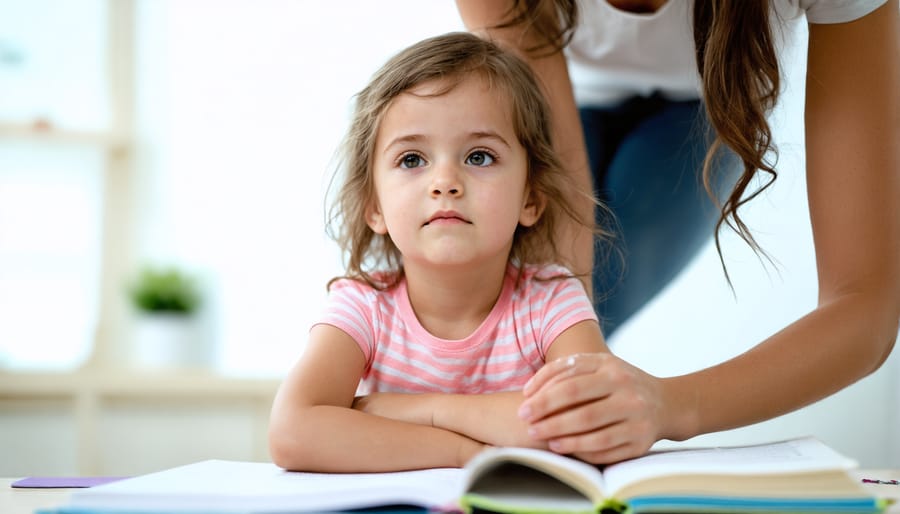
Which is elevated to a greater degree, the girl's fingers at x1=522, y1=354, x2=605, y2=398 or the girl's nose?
the girl's nose

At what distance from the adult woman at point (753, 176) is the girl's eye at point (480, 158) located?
0.20 meters

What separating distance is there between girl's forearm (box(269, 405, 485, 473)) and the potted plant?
231 centimetres

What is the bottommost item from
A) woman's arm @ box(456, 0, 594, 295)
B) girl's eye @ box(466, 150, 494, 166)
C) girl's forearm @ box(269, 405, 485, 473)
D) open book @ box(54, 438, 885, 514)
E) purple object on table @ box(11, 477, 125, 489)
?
open book @ box(54, 438, 885, 514)

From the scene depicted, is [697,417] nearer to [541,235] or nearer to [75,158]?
[541,235]

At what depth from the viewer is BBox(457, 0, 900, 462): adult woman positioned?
0.82 metres

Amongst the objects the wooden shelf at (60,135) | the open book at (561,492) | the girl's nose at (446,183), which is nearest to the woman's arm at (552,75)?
the girl's nose at (446,183)

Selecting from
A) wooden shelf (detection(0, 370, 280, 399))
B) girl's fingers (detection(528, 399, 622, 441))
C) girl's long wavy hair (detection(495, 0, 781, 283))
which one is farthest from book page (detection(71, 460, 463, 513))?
wooden shelf (detection(0, 370, 280, 399))

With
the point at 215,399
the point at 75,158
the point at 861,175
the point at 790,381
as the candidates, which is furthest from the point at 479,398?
the point at 75,158

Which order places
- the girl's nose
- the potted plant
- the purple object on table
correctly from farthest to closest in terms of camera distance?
the potted plant → the girl's nose → the purple object on table

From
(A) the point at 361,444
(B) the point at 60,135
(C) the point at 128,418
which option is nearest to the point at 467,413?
(A) the point at 361,444

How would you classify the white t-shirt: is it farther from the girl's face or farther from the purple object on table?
the purple object on table

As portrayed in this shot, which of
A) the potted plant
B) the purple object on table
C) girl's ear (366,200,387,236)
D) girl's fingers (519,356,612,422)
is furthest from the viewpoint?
the potted plant

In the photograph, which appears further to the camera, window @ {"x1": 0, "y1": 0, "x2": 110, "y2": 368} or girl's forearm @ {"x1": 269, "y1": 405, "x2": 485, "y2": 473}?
window @ {"x1": 0, "y1": 0, "x2": 110, "y2": 368}

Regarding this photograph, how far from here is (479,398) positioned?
0.95 m
